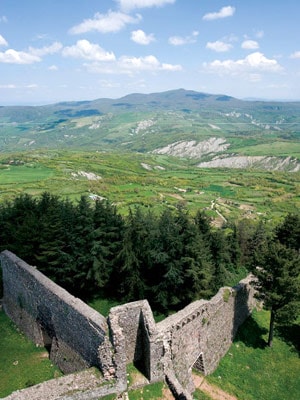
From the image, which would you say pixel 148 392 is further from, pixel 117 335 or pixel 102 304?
pixel 102 304

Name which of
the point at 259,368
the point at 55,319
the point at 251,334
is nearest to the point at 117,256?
the point at 55,319

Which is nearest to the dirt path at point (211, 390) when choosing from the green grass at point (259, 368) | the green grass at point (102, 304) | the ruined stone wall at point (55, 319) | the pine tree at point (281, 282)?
the green grass at point (259, 368)

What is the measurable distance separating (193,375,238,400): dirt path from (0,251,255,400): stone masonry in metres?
0.75

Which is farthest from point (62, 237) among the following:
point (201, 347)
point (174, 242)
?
point (201, 347)

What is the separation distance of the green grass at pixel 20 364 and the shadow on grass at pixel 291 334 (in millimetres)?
18290

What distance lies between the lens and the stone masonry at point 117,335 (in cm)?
1716

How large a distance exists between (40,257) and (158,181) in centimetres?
13433

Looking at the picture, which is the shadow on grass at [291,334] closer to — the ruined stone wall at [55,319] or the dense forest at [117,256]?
the dense forest at [117,256]

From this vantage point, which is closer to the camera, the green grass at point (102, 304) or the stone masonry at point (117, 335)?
the stone masonry at point (117, 335)

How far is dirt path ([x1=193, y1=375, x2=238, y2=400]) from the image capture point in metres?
21.4

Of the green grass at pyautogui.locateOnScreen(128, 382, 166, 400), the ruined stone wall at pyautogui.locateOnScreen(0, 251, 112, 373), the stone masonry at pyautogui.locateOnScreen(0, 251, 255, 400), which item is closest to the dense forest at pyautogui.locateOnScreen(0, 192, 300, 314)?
the stone masonry at pyautogui.locateOnScreen(0, 251, 255, 400)

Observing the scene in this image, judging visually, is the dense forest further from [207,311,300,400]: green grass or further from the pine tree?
[207,311,300,400]: green grass

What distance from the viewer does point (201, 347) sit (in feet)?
74.1

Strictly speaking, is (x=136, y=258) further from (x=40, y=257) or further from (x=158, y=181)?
(x=158, y=181)
